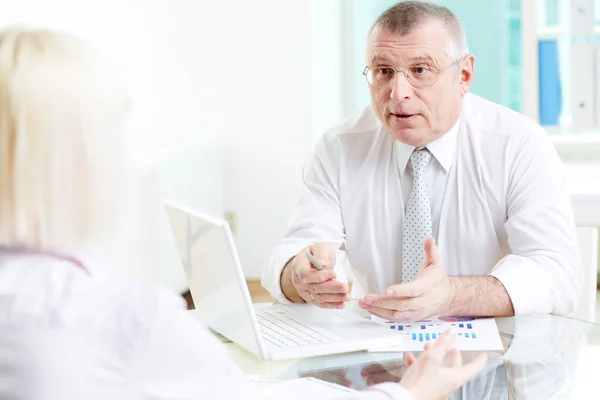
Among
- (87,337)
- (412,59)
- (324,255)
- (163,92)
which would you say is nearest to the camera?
(87,337)

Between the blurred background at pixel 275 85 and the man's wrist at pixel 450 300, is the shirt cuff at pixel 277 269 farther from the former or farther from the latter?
the blurred background at pixel 275 85

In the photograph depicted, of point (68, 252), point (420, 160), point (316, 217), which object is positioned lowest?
point (316, 217)

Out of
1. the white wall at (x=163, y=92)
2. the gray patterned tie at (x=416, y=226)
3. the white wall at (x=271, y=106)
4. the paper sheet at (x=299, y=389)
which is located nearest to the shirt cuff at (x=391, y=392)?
the paper sheet at (x=299, y=389)

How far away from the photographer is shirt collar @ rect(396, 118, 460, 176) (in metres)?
2.23

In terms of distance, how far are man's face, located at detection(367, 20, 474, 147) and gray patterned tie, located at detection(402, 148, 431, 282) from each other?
4.2 inches

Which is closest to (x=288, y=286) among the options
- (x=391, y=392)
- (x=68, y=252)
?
(x=391, y=392)

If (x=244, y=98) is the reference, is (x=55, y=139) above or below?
above

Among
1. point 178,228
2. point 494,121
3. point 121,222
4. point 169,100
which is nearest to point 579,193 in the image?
point 494,121

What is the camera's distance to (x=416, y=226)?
2.19m

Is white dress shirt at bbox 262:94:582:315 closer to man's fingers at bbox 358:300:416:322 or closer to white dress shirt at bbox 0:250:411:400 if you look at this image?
man's fingers at bbox 358:300:416:322

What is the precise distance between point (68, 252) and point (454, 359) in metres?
0.60

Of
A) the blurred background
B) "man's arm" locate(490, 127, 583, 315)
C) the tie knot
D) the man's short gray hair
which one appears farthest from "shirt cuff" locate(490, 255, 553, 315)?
the blurred background

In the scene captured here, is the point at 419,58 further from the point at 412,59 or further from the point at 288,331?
the point at 288,331

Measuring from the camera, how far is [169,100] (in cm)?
420
